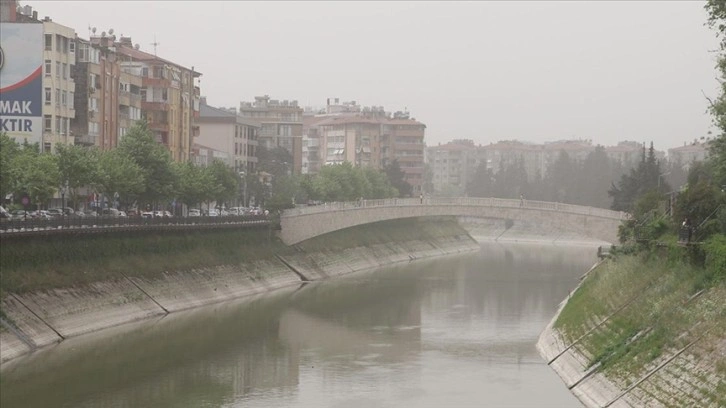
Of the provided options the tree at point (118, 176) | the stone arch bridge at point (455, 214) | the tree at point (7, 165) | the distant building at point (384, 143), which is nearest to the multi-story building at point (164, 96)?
the stone arch bridge at point (455, 214)

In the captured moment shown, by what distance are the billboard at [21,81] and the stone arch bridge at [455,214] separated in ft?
68.4

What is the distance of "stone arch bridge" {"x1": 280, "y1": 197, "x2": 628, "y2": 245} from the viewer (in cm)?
8944

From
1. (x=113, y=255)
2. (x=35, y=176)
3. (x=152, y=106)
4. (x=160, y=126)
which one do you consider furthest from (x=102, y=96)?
(x=113, y=255)

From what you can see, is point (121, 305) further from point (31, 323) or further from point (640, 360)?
point (640, 360)

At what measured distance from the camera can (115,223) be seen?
65688mm

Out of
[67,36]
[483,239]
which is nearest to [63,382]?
[67,36]

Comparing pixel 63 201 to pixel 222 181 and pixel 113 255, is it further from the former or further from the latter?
pixel 113 255

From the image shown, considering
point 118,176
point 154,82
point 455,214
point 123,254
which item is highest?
point 154,82

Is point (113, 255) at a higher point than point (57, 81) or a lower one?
lower

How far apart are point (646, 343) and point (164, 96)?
240ft

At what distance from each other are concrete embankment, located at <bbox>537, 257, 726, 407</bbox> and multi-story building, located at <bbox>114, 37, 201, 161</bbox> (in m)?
57.9

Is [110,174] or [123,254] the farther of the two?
[110,174]

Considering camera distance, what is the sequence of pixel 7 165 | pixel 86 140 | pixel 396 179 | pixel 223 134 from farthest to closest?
1. pixel 396 179
2. pixel 223 134
3. pixel 86 140
4. pixel 7 165

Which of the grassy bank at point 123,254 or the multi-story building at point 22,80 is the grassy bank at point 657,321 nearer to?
the grassy bank at point 123,254
